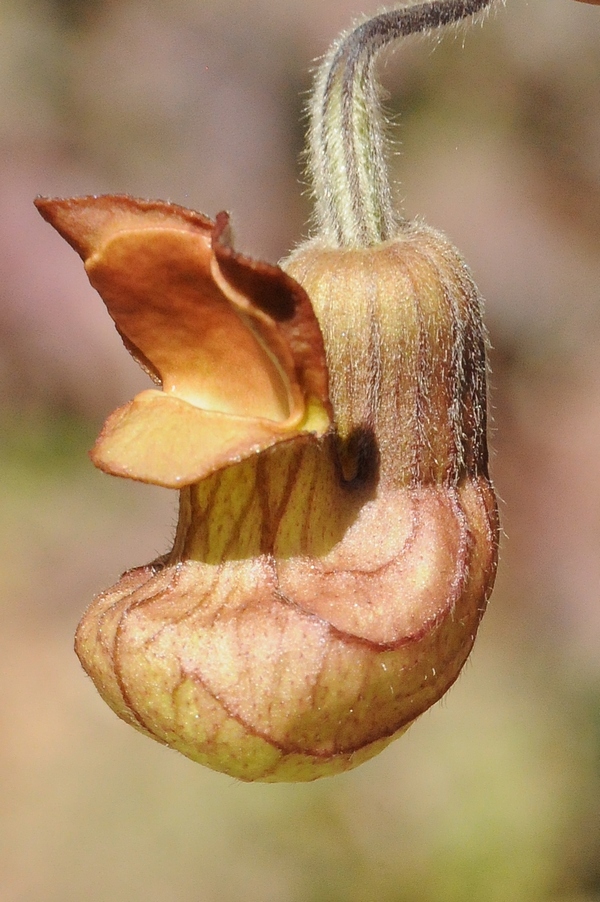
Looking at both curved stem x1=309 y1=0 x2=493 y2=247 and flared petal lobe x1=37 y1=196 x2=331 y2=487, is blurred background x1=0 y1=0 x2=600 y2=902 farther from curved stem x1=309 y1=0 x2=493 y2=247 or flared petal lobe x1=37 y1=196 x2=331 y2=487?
flared petal lobe x1=37 y1=196 x2=331 y2=487

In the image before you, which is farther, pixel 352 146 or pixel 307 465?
pixel 352 146

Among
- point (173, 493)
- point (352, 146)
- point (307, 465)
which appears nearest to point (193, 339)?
point (307, 465)

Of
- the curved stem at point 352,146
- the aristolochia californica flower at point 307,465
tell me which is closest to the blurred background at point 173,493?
the curved stem at point 352,146

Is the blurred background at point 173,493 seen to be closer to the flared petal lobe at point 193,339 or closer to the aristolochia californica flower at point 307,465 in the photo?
the aristolochia californica flower at point 307,465

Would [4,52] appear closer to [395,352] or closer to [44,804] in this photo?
[44,804]

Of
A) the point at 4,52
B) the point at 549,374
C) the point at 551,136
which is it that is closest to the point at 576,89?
the point at 551,136

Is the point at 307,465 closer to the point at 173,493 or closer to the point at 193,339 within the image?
the point at 193,339
